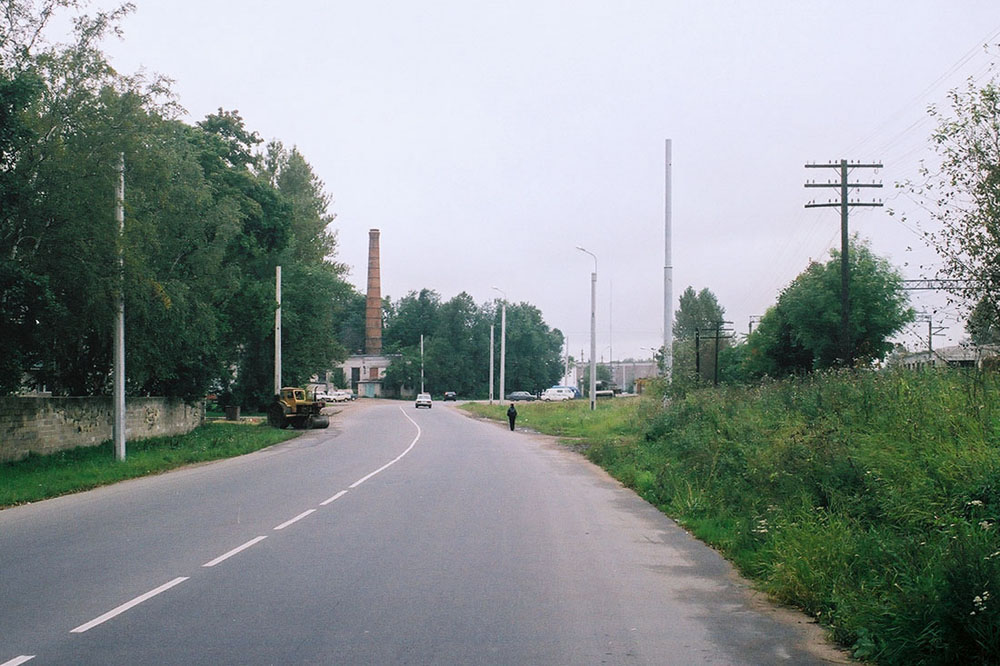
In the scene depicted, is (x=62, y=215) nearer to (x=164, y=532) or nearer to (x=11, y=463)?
(x=11, y=463)

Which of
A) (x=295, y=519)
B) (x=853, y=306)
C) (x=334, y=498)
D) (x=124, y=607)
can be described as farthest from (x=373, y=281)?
(x=124, y=607)

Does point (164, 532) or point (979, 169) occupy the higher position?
point (979, 169)

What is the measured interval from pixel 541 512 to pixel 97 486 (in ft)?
35.5

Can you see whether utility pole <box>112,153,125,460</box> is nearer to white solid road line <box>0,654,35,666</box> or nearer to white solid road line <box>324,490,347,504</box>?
white solid road line <box>324,490,347,504</box>

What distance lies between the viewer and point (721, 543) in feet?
38.8

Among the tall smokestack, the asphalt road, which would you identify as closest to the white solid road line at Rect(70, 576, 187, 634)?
the asphalt road

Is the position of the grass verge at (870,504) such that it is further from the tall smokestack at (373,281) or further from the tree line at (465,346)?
the tree line at (465,346)

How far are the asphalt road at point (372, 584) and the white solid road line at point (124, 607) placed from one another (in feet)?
0.08

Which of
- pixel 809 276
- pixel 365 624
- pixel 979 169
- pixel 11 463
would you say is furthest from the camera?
pixel 809 276

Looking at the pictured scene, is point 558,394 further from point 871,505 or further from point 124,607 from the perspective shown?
point 124,607

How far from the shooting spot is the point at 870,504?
9922 millimetres

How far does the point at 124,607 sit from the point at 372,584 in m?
2.28

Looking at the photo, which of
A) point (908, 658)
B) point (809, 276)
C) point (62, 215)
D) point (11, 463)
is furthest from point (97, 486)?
point (809, 276)

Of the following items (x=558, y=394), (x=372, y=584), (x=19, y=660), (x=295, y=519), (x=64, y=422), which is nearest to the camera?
(x=19, y=660)
